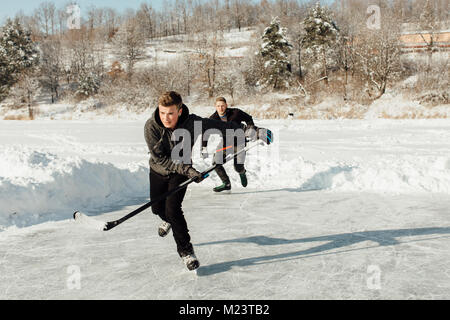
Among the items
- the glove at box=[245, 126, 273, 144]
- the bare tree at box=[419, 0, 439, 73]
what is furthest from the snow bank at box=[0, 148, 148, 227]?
the bare tree at box=[419, 0, 439, 73]

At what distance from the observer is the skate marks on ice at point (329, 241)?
356 centimetres

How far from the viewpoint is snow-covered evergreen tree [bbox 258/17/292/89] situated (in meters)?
34.1

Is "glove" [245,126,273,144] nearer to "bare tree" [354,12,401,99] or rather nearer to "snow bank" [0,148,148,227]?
"snow bank" [0,148,148,227]

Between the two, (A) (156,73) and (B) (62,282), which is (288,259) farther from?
(A) (156,73)

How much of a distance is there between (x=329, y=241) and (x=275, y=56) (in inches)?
1268

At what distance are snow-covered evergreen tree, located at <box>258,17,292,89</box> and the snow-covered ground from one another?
26.4 meters

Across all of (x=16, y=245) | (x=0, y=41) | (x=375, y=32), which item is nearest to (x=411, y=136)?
(x=16, y=245)

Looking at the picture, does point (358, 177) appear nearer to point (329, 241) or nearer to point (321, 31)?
point (329, 241)

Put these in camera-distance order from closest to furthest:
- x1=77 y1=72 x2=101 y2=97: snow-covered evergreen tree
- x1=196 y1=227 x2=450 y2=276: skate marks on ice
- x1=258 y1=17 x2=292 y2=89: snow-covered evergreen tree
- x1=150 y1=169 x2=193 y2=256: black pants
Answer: x1=150 y1=169 x2=193 y2=256: black pants
x1=196 y1=227 x2=450 y2=276: skate marks on ice
x1=258 y1=17 x2=292 y2=89: snow-covered evergreen tree
x1=77 y1=72 x2=101 y2=97: snow-covered evergreen tree

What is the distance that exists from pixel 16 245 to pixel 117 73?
143 feet

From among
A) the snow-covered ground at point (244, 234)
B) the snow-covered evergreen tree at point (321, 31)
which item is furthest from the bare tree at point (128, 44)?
the snow-covered ground at point (244, 234)

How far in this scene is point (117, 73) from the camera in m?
44.9

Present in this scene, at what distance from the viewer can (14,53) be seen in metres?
39.6

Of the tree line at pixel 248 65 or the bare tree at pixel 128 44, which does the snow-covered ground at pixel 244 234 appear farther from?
the bare tree at pixel 128 44
